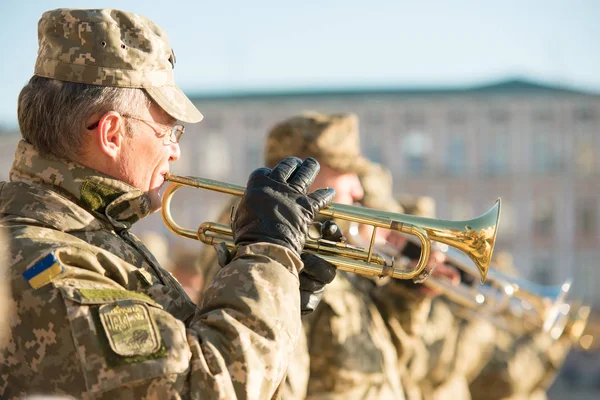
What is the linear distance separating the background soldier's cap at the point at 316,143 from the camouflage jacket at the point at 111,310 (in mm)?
2746

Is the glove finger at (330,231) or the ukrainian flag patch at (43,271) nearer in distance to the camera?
the ukrainian flag patch at (43,271)

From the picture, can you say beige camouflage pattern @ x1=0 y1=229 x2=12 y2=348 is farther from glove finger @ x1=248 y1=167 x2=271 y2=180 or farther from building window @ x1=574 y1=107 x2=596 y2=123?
building window @ x1=574 y1=107 x2=596 y2=123

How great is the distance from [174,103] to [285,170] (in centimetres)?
38

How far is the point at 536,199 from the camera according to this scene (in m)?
60.6

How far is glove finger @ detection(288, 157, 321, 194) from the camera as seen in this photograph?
11.0 ft

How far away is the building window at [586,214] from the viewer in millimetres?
59844

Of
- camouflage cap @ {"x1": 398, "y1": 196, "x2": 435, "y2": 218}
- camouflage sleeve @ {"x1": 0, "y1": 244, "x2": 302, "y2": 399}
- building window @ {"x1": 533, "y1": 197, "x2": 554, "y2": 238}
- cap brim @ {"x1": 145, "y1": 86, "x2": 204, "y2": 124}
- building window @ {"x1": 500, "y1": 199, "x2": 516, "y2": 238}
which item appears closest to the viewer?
camouflage sleeve @ {"x1": 0, "y1": 244, "x2": 302, "y2": 399}

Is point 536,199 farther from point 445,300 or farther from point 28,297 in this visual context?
point 28,297

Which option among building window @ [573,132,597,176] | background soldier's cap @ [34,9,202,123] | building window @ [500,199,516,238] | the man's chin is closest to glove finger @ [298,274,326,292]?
the man's chin

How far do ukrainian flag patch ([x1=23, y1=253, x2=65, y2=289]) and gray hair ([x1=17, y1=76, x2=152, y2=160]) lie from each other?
45cm

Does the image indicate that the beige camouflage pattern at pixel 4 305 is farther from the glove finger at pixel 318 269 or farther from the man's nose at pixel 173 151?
the glove finger at pixel 318 269

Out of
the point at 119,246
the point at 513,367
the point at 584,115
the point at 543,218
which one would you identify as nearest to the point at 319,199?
the point at 119,246

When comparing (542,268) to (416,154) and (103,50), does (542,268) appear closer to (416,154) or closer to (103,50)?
(416,154)

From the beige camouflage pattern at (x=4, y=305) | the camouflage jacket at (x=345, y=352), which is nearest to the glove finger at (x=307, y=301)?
the beige camouflage pattern at (x=4, y=305)
